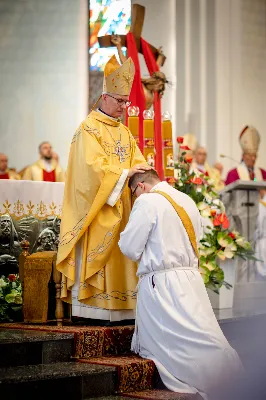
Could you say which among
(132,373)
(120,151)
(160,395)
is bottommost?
(160,395)

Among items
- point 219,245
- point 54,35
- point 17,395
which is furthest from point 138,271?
point 54,35

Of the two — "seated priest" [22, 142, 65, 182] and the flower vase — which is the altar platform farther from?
"seated priest" [22, 142, 65, 182]

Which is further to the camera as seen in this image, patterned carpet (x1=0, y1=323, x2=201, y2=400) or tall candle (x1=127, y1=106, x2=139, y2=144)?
tall candle (x1=127, y1=106, x2=139, y2=144)

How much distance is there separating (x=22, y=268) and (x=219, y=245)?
1.90 metres

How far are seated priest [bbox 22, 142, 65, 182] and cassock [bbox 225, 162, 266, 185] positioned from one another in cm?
274

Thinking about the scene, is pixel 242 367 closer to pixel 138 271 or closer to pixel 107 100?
pixel 138 271

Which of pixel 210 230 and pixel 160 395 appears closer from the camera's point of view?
pixel 160 395

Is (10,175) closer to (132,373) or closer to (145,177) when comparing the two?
(145,177)

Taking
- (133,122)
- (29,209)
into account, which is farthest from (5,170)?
(29,209)

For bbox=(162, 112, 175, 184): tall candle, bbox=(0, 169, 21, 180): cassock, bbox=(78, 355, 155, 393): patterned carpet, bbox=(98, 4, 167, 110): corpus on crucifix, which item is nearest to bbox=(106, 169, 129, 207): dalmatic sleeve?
bbox=(78, 355, 155, 393): patterned carpet

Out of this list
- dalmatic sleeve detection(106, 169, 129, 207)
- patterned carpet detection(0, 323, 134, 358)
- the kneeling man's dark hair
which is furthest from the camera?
dalmatic sleeve detection(106, 169, 129, 207)

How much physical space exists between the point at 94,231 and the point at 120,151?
63 centimetres

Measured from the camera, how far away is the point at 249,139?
13.0 m

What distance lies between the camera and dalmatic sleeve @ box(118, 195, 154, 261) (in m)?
4.37
